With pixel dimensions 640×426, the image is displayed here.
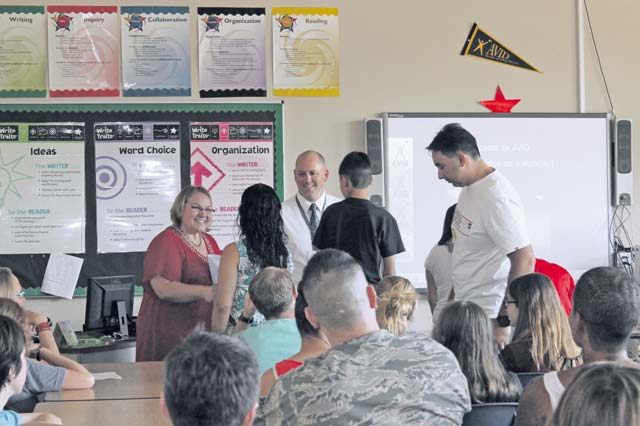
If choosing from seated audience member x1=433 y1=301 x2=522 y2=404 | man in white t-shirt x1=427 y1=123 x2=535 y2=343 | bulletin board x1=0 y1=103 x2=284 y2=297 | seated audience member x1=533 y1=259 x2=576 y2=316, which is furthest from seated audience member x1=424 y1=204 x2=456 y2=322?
bulletin board x1=0 y1=103 x2=284 y2=297

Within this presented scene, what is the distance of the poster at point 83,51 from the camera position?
569 cm

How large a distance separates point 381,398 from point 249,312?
164cm

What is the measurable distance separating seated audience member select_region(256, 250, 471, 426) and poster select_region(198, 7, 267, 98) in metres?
3.96

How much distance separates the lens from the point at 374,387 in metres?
1.88

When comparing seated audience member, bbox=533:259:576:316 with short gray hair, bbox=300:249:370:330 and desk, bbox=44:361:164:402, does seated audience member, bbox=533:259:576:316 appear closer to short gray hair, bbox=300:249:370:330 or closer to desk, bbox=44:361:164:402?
desk, bbox=44:361:164:402

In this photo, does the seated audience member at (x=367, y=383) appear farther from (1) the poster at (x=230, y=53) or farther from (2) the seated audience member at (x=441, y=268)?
(1) the poster at (x=230, y=53)

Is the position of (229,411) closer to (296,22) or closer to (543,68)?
(296,22)

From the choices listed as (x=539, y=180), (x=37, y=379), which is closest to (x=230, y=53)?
(x=539, y=180)

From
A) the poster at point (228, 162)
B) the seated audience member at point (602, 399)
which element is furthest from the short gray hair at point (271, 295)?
the poster at point (228, 162)

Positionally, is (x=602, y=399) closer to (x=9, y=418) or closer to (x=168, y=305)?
(x=9, y=418)

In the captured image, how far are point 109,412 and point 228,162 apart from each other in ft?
10.1

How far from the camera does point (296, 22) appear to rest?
5.88 meters

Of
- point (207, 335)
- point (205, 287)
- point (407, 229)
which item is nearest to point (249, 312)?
point (205, 287)

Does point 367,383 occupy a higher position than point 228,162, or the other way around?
point 228,162
